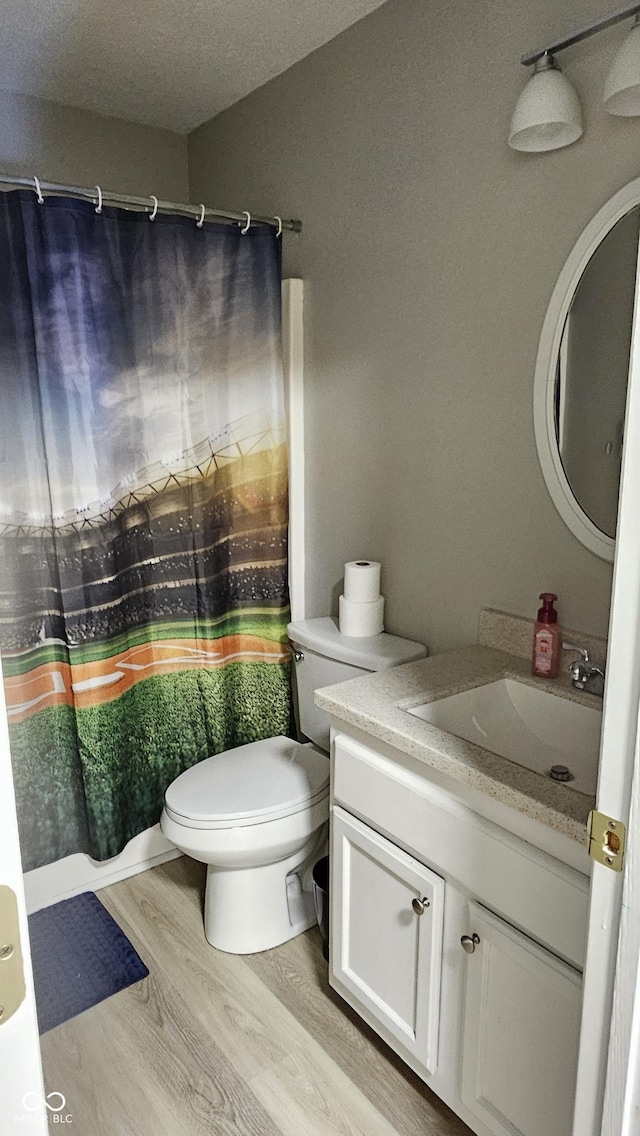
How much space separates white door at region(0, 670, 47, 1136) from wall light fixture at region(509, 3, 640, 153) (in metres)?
1.44

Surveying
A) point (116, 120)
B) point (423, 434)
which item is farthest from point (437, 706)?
point (116, 120)

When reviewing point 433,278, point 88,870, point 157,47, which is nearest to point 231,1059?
point 88,870

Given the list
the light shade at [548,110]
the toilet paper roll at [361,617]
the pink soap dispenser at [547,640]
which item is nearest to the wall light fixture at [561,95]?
the light shade at [548,110]

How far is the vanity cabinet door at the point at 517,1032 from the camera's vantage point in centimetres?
118

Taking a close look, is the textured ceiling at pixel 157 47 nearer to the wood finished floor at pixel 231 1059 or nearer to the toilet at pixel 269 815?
the toilet at pixel 269 815

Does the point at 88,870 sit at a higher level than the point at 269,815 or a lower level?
lower

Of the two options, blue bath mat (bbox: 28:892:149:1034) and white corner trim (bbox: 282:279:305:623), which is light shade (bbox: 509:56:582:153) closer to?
white corner trim (bbox: 282:279:305:623)

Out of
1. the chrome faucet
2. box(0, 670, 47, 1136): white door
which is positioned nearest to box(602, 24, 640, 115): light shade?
the chrome faucet

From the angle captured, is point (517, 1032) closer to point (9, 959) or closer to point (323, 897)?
point (323, 897)

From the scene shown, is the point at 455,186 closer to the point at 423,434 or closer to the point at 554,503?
the point at 423,434

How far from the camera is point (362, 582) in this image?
2086 millimetres

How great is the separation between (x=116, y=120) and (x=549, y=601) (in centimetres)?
212

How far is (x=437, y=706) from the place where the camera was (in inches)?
61.2

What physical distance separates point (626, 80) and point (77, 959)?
91.9 inches
